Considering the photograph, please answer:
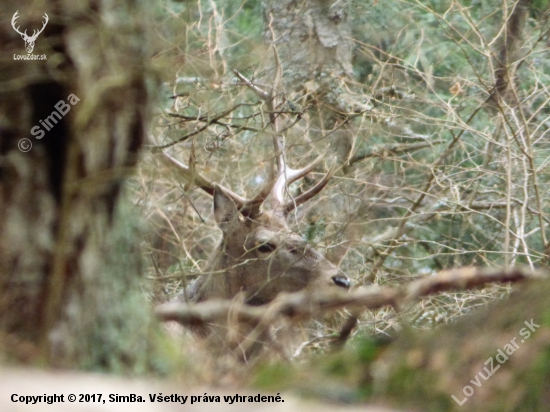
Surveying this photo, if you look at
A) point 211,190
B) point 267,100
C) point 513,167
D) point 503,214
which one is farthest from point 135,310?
point 503,214

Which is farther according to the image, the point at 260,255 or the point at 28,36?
the point at 260,255

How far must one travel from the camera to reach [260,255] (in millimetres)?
8094

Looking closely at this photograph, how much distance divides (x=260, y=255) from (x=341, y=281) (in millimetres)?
998

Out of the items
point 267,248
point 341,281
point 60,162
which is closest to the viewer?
point 60,162

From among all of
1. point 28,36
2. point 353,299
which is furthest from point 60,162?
point 353,299

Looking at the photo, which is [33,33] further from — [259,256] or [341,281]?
[259,256]

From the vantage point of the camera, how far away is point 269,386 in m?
2.48

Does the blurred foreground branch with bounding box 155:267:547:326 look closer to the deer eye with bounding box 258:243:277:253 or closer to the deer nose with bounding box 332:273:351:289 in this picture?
the deer nose with bounding box 332:273:351:289

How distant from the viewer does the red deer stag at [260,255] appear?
7875mm

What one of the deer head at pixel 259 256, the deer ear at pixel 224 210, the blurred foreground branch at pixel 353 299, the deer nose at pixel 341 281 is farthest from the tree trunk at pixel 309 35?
the blurred foreground branch at pixel 353 299

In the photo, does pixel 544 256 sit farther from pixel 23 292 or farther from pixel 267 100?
pixel 23 292

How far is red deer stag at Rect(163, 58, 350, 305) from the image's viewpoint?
7.88 metres

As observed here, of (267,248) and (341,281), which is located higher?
(267,248)

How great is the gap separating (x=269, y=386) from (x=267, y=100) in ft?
15.3
